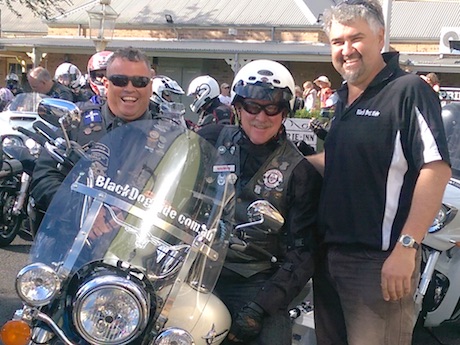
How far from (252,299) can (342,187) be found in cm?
61

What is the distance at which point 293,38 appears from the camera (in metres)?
23.9

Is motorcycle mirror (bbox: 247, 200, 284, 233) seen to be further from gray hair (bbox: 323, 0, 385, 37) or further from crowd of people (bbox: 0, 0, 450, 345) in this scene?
gray hair (bbox: 323, 0, 385, 37)

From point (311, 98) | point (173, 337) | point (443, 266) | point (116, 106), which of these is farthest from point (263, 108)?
point (311, 98)

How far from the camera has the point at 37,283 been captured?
7.75 feet

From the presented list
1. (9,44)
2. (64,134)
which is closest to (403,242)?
(64,134)

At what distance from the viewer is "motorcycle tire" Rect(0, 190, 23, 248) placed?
7.56 m

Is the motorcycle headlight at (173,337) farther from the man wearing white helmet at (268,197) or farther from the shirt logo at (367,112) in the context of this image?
the shirt logo at (367,112)

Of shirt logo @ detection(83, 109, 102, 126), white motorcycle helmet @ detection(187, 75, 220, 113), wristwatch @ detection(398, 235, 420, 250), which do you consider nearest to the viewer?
wristwatch @ detection(398, 235, 420, 250)

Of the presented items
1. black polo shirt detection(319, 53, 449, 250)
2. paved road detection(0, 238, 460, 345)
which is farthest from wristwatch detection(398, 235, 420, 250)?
paved road detection(0, 238, 460, 345)

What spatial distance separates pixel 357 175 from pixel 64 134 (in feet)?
3.84

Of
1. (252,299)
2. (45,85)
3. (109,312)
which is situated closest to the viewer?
(109,312)

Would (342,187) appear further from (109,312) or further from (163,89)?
(163,89)

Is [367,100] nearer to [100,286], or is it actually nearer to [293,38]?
[100,286]

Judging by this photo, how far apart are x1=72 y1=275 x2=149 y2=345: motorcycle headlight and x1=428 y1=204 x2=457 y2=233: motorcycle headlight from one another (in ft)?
9.01
